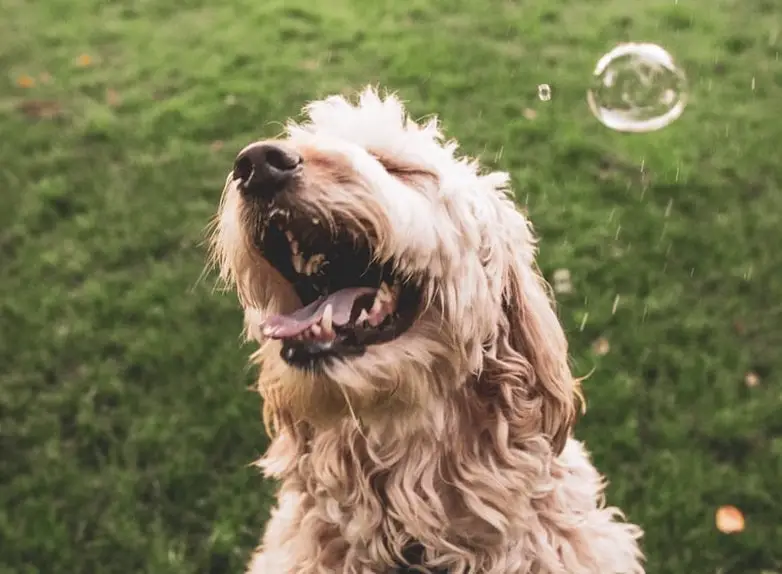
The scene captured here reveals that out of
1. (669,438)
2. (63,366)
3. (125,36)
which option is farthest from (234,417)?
(125,36)

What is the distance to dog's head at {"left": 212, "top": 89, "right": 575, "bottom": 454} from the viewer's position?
220cm

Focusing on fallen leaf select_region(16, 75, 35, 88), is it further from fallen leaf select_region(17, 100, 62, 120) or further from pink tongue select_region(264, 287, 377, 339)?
pink tongue select_region(264, 287, 377, 339)

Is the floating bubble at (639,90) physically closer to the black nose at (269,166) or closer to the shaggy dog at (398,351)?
the shaggy dog at (398,351)

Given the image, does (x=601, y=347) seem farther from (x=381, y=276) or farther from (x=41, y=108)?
(x=41, y=108)

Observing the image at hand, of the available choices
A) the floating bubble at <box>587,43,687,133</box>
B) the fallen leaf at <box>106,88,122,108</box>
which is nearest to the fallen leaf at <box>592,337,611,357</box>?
the floating bubble at <box>587,43,687,133</box>

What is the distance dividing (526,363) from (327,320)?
0.61 metres

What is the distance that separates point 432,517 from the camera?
97.1 inches

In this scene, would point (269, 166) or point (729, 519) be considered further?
point (729, 519)

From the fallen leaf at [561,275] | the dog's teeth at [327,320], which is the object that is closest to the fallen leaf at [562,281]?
the fallen leaf at [561,275]

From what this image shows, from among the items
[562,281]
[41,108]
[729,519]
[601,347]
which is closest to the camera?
[729,519]

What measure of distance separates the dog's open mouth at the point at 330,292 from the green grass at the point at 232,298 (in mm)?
1875

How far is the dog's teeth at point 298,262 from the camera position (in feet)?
7.90

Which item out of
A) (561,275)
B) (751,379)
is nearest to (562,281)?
(561,275)

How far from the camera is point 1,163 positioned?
596 centimetres
